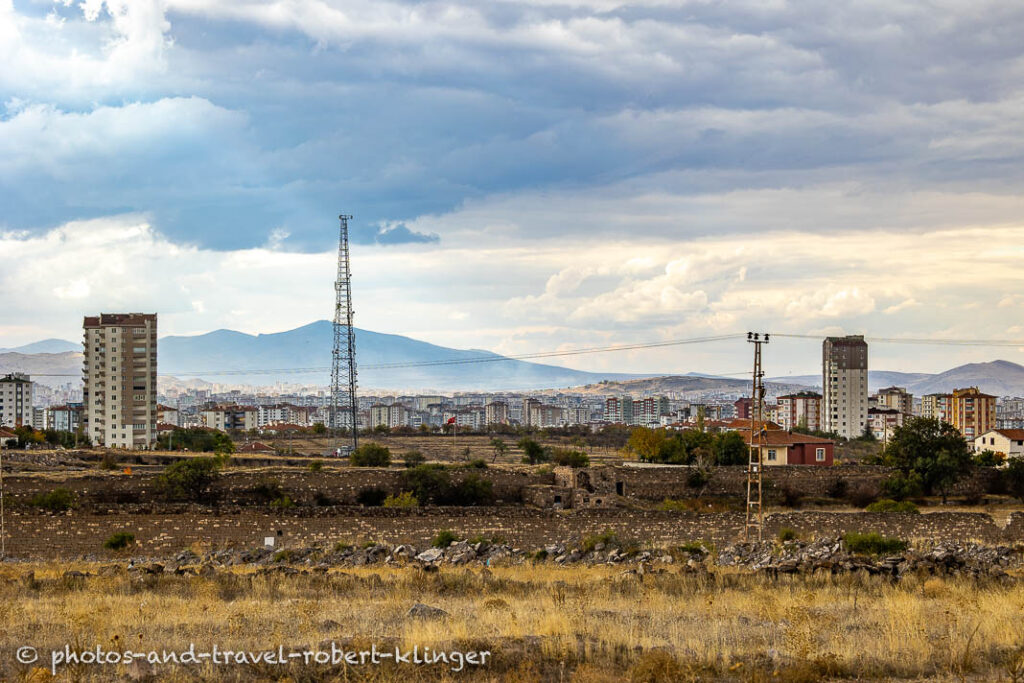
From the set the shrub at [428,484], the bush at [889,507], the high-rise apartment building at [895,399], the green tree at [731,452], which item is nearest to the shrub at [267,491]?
the shrub at [428,484]

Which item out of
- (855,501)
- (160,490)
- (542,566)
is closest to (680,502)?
(855,501)

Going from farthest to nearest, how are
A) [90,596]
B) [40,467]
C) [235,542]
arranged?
1. [40,467]
2. [235,542]
3. [90,596]

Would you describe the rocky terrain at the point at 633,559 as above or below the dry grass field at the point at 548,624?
below

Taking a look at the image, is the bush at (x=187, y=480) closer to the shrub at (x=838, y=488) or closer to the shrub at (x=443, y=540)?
the shrub at (x=443, y=540)

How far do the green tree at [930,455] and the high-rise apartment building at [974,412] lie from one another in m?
97.9

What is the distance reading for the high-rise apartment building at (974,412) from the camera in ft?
458

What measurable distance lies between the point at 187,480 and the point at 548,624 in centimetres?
2977

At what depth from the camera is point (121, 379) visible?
319ft

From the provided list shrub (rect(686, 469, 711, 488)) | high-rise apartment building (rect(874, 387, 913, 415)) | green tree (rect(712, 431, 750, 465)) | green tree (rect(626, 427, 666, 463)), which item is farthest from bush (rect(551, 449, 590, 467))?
high-rise apartment building (rect(874, 387, 913, 415))

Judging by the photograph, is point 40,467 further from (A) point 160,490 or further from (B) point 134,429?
(B) point 134,429

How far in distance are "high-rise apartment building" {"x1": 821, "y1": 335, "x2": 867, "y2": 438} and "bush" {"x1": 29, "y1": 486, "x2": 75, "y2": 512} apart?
127 meters

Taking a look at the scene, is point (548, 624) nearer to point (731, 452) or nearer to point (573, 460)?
point (573, 460)

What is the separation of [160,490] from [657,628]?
3069 cm

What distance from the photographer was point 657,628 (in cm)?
1123
